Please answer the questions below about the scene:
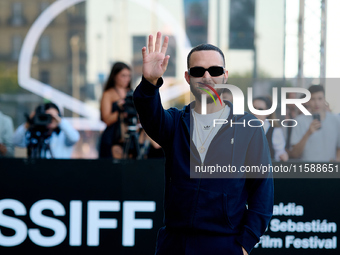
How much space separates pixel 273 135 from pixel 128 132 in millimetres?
1468

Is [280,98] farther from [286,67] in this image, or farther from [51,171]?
[51,171]

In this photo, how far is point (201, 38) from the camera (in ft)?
23.6

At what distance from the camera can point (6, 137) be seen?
5.87m

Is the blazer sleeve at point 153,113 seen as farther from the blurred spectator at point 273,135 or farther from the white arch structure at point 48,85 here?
the white arch structure at point 48,85

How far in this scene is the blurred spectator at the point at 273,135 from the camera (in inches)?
193

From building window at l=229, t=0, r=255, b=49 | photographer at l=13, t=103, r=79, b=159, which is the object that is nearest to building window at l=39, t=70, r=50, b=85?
photographer at l=13, t=103, r=79, b=159

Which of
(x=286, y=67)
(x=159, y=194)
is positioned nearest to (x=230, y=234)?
(x=159, y=194)

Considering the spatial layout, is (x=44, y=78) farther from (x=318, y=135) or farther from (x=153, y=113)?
(x=153, y=113)

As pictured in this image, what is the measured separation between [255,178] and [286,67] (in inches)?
171

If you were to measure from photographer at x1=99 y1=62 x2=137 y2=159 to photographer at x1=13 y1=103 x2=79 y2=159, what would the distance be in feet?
1.27

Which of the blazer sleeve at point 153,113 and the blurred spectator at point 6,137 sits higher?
the blazer sleeve at point 153,113

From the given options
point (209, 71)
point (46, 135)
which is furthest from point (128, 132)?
point (209, 71)

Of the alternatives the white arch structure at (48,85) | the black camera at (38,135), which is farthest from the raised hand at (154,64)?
the white arch structure at (48,85)

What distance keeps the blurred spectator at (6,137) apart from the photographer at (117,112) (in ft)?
3.51
